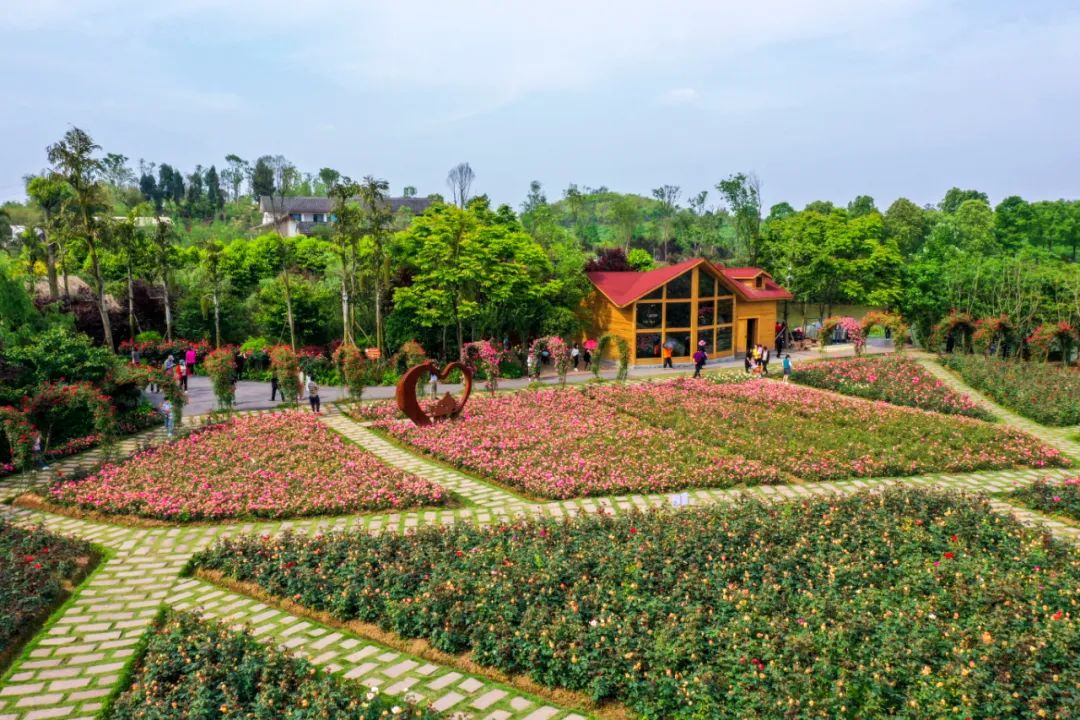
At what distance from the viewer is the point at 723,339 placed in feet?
116

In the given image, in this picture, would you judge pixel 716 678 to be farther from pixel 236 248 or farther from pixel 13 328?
pixel 236 248

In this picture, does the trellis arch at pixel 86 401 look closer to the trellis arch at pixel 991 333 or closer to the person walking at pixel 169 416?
the person walking at pixel 169 416

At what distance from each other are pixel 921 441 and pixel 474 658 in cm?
1437

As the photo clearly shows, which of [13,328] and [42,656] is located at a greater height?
[13,328]

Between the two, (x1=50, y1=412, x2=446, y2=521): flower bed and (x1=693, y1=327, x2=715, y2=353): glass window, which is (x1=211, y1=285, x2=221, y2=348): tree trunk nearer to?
(x1=50, y1=412, x2=446, y2=521): flower bed

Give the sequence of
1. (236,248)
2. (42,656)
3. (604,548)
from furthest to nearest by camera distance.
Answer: (236,248)
(604,548)
(42,656)

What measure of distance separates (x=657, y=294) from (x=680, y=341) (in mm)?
2723

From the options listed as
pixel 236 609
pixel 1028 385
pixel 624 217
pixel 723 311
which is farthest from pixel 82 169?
pixel 624 217

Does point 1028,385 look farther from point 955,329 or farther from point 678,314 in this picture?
point 678,314

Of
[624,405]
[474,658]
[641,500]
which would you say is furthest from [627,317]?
[474,658]

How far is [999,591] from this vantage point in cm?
811

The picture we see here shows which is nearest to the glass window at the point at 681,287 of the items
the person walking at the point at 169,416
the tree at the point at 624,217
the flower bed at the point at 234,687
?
the person walking at the point at 169,416

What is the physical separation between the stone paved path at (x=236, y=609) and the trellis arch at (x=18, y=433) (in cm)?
79

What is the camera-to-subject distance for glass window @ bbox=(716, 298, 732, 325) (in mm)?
34812
